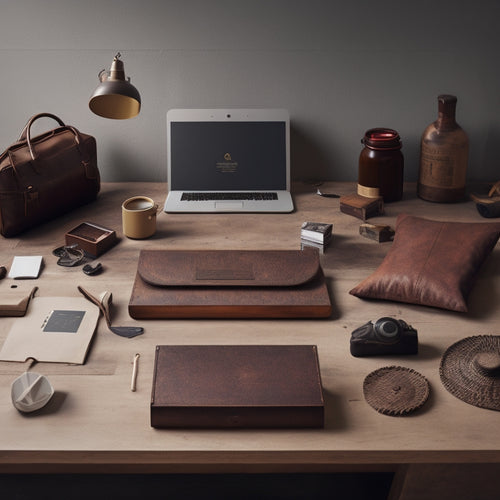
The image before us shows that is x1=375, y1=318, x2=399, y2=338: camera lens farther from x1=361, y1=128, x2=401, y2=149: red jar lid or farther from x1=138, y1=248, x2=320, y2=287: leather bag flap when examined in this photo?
x1=361, y1=128, x2=401, y2=149: red jar lid

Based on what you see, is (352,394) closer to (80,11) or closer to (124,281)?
(124,281)

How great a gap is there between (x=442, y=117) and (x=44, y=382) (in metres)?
1.34

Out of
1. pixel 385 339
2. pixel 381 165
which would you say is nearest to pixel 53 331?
pixel 385 339

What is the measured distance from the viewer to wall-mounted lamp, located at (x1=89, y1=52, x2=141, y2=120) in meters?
1.77

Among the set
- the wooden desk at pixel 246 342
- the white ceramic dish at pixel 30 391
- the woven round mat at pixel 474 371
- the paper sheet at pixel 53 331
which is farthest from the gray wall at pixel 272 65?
the white ceramic dish at pixel 30 391

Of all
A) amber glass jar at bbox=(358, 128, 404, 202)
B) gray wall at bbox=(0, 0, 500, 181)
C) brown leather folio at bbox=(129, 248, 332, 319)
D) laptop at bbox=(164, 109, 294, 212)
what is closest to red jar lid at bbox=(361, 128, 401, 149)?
amber glass jar at bbox=(358, 128, 404, 202)

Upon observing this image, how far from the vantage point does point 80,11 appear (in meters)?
2.05

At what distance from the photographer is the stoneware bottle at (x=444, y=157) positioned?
2004mm

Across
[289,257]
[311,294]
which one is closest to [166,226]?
[289,257]

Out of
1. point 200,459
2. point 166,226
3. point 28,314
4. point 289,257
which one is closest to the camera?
point 200,459

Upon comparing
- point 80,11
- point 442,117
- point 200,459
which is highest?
point 80,11

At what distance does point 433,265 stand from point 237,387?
582 mm

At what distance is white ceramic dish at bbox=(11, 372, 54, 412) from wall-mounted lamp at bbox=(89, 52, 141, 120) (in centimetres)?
80

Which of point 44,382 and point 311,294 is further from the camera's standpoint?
point 311,294
